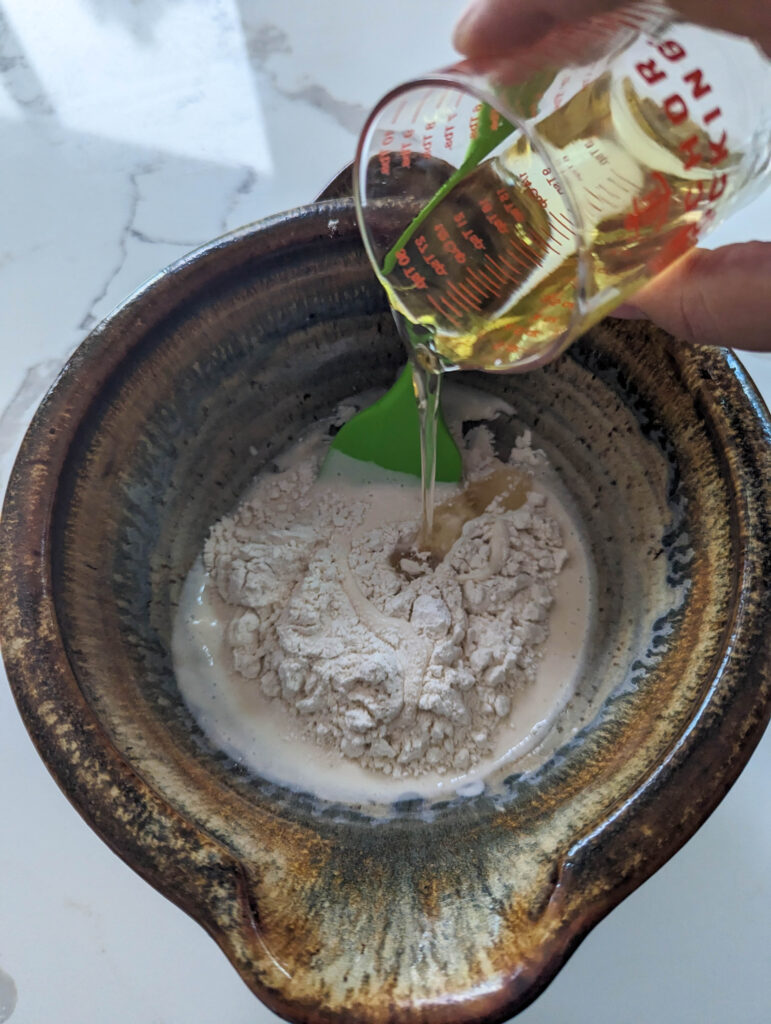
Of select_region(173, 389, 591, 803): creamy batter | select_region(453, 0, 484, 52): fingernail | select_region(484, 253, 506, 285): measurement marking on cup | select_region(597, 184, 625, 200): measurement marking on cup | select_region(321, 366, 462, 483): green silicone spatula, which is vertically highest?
select_region(453, 0, 484, 52): fingernail

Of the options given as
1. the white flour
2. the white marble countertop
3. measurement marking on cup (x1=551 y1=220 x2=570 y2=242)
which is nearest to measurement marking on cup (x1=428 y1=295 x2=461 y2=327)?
measurement marking on cup (x1=551 y1=220 x2=570 y2=242)

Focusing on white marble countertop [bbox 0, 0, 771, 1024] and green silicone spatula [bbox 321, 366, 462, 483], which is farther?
green silicone spatula [bbox 321, 366, 462, 483]

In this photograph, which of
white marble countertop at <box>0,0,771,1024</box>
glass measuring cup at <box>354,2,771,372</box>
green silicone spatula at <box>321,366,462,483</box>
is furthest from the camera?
green silicone spatula at <box>321,366,462,483</box>

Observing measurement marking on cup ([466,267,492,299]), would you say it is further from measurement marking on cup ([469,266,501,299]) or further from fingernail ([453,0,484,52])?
fingernail ([453,0,484,52])

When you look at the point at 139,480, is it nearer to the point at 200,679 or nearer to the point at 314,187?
the point at 200,679

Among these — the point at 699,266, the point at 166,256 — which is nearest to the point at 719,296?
the point at 699,266

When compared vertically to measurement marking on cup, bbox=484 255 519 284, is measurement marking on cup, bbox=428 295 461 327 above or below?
below

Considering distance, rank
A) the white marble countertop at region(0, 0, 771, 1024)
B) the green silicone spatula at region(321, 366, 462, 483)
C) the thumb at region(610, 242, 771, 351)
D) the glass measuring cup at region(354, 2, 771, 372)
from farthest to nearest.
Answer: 1. the green silicone spatula at region(321, 366, 462, 483)
2. the white marble countertop at region(0, 0, 771, 1024)
3. the thumb at region(610, 242, 771, 351)
4. the glass measuring cup at region(354, 2, 771, 372)
